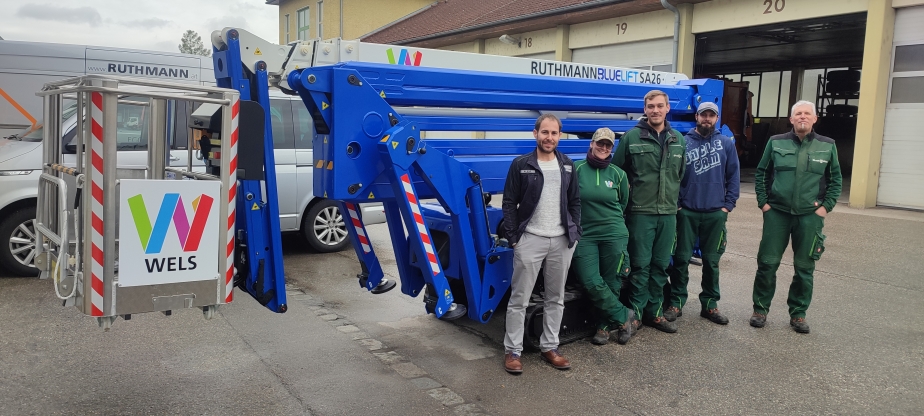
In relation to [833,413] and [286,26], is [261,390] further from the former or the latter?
[286,26]

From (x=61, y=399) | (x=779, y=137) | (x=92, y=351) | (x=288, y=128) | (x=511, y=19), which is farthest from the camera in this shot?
(x=511, y=19)

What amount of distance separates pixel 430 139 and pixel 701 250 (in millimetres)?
2563

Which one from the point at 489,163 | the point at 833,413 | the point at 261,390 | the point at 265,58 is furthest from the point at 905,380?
the point at 265,58

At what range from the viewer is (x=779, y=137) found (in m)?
5.95

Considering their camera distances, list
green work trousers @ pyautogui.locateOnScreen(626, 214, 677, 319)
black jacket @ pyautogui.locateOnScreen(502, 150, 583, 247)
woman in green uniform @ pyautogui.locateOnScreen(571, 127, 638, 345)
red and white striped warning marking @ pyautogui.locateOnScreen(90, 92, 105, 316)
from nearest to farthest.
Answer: red and white striped warning marking @ pyautogui.locateOnScreen(90, 92, 105, 316) < black jacket @ pyautogui.locateOnScreen(502, 150, 583, 247) < woman in green uniform @ pyautogui.locateOnScreen(571, 127, 638, 345) < green work trousers @ pyautogui.locateOnScreen(626, 214, 677, 319)

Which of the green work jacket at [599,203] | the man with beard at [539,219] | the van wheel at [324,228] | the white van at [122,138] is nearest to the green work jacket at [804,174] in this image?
the green work jacket at [599,203]

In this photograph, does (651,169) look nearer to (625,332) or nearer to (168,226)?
(625,332)

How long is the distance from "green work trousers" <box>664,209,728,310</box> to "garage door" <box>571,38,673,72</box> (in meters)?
11.2

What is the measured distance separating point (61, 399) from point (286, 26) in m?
34.5

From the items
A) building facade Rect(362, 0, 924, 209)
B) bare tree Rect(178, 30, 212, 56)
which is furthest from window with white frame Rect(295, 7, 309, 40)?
bare tree Rect(178, 30, 212, 56)

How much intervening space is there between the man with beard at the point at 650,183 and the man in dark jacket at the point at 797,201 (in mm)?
882

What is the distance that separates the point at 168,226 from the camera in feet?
11.4

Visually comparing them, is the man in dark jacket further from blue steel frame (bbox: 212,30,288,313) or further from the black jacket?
blue steel frame (bbox: 212,30,288,313)

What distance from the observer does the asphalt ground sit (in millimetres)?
4195
